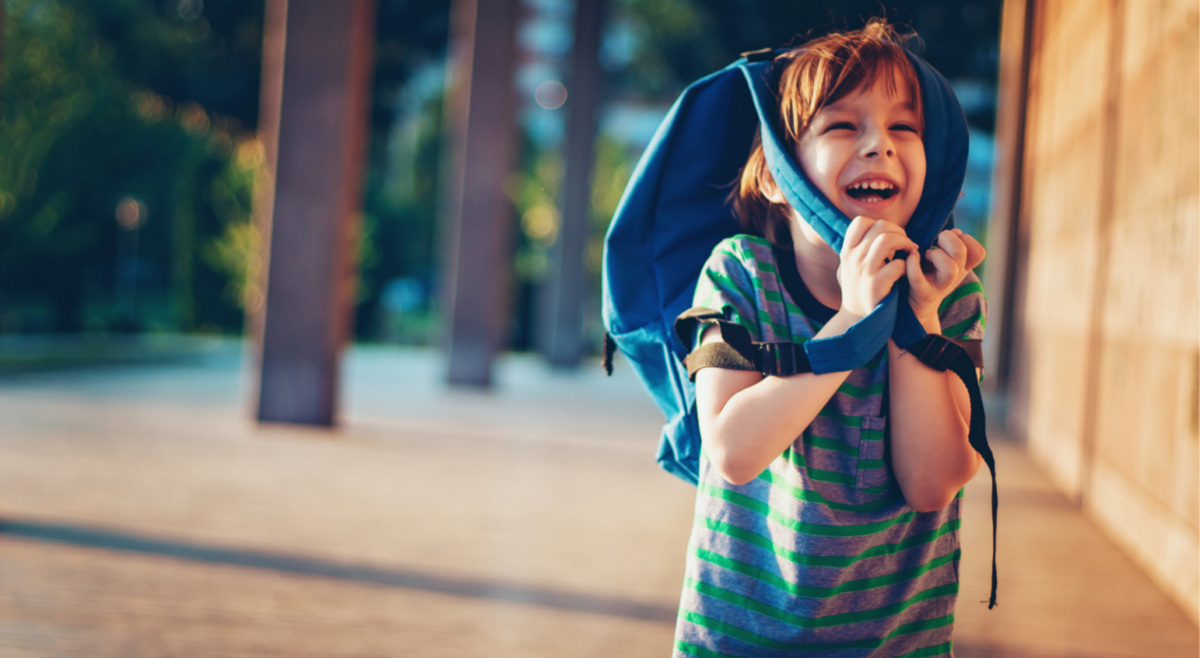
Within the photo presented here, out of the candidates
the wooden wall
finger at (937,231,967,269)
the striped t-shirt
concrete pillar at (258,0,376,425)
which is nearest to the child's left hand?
Result: finger at (937,231,967,269)

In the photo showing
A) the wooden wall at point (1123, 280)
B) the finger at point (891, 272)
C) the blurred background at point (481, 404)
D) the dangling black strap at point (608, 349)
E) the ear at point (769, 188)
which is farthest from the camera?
the wooden wall at point (1123, 280)

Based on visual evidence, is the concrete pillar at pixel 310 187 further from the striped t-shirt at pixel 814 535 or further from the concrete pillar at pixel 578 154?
the concrete pillar at pixel 578 154

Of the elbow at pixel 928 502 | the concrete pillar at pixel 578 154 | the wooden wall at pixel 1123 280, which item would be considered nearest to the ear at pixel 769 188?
the elbow at pixel 928 502

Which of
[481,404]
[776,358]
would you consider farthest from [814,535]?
[481,404]

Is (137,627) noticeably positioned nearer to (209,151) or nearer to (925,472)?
(925,472)

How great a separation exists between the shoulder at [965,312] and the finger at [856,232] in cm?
23

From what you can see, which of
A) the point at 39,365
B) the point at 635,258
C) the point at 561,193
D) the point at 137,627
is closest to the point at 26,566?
the point at 137,627

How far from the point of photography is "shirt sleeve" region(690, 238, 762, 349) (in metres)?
1.17

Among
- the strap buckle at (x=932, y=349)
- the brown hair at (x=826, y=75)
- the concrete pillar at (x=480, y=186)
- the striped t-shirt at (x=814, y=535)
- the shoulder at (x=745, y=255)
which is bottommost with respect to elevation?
the striped t-shirt at (x=814, y=535)

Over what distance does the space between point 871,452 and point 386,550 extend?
337 cm

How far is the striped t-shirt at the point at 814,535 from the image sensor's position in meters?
1.16

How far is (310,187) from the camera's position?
738 centimetres

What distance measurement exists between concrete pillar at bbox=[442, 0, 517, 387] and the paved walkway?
143 inches

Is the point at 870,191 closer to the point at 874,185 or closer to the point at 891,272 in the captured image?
the point at 874,185
